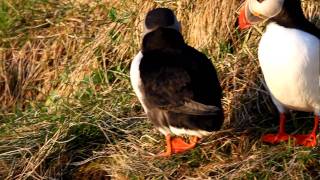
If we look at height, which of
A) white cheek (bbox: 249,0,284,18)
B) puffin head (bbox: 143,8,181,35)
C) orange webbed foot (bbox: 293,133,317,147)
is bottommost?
orange webbed foot (bbox: 293,133,317,147)

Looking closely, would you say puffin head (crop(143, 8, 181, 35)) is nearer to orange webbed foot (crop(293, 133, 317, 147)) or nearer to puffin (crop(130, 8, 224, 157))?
puffin (crop(130, 8, 224, 157))

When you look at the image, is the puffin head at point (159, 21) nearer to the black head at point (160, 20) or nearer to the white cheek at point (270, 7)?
the black head at point (160, 20)

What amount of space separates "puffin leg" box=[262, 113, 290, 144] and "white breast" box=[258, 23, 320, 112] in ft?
0.61

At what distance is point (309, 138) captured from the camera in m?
4.21

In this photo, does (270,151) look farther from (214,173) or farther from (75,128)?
(75,128)

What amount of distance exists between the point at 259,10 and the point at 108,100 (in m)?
1.33

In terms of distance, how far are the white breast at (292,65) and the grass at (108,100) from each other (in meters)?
0.28

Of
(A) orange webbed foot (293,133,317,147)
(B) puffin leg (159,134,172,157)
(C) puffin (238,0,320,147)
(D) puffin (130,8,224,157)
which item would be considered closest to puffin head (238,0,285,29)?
(C) puffin (238,0,320,147)

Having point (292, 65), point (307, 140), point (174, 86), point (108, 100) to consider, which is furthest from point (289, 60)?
point (108, 100)

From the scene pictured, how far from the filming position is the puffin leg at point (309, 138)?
4172mm

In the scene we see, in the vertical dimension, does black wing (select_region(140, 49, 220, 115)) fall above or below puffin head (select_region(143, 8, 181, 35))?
below

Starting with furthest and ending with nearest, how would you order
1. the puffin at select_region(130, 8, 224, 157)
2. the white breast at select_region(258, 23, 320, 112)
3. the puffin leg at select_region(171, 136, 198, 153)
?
1. the puffin leg at select_region(171, 136, 198, 153)
2. the puffin at select_region(130, 8, 224, 157)
3. the white breast at select_region(258, 23, 320, 112)

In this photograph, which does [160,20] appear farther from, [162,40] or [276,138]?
[276,138]

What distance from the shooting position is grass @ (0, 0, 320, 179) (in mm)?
4250
